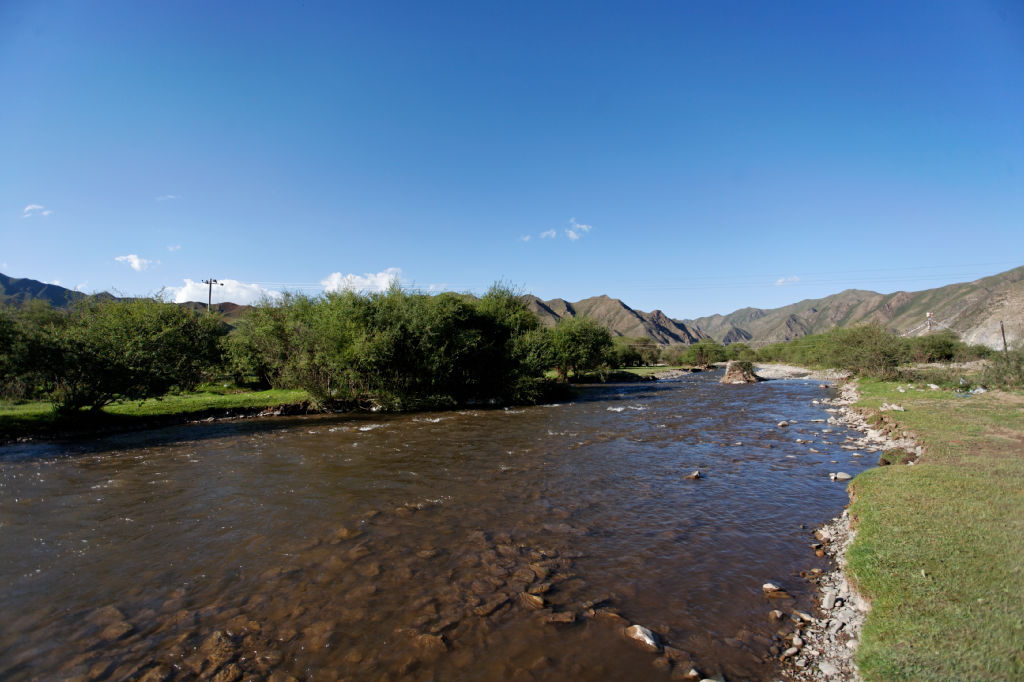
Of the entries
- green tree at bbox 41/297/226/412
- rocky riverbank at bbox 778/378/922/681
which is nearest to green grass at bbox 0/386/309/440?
green tree at bbox 41/297/226/412

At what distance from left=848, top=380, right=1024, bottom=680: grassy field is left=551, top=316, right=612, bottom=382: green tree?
5033cm

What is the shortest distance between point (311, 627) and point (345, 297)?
3130 cm

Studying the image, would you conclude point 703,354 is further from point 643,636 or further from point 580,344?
point 643,636

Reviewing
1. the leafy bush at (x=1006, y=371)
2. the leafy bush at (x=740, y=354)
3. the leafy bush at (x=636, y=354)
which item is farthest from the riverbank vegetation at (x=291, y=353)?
the leafy bush at (x=740, y=354)

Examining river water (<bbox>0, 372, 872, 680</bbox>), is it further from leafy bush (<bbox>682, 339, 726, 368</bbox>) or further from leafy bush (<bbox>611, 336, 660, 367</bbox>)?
leafy bush (<bbox>682, 339, 726, 368</bbox>)

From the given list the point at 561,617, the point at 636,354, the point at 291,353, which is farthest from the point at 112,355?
the point at 636,354

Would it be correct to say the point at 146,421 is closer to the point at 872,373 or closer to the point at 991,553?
the point at 991,553

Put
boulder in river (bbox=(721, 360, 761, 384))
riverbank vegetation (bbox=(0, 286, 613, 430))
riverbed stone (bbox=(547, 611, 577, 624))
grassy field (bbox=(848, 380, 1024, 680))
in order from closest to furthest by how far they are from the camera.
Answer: grassy field (bbox=(848, 380, 1024, 680))
riverbed stone (bbox=(547, 611, 577, 624))
riverbank vegetation (bbox=(0, 286, 613, 430))
boulder in river (bbox=(721, 360, 761, 384))

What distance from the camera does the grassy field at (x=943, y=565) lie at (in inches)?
207

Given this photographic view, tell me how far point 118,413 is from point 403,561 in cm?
2877

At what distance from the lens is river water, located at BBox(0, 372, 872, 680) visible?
6414 millimetres

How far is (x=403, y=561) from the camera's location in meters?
9.37

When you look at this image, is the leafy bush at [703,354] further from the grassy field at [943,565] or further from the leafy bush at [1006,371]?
the grassy field at [943,565]

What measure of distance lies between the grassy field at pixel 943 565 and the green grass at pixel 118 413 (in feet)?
115
